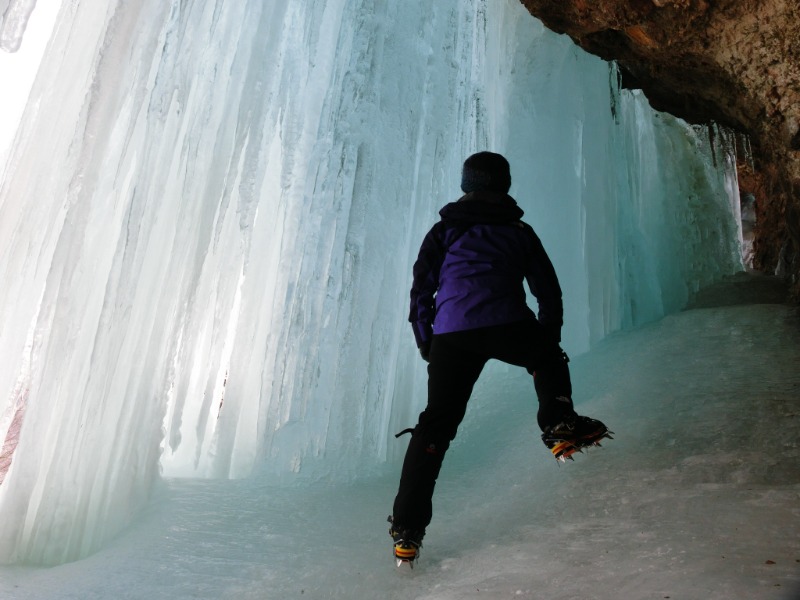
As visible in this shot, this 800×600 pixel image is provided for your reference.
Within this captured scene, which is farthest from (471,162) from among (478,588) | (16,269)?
(16,269)

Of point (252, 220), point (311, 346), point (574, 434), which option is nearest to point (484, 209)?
point (574, 434)

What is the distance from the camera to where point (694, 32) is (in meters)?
4.30

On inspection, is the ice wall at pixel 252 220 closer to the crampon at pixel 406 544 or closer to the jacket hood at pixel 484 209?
the crampon at pixel 406 544

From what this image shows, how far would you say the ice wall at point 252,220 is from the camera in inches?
119

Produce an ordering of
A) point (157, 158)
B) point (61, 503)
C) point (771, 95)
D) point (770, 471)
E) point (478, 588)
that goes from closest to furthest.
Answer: point (478, 588)
point (770, 471)
point (61, 503)
point (157, 158)
point (771, 95)

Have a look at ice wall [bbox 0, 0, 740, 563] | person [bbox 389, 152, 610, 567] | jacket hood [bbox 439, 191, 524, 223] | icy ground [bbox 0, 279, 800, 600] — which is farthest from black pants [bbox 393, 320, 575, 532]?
ice wall [bbox 0, 0, 740, 563]

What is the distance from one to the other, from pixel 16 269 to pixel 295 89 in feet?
7.41

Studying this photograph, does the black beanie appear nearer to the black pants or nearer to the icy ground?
the black pants

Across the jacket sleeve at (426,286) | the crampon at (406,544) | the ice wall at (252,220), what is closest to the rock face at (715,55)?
the ice wall at (252,220)

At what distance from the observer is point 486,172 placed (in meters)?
2.33

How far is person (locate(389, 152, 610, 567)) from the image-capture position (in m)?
2.04

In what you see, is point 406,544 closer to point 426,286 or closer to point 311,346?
point 426,286

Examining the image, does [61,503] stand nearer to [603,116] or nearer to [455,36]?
[455,36]

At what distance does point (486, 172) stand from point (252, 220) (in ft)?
8.85
